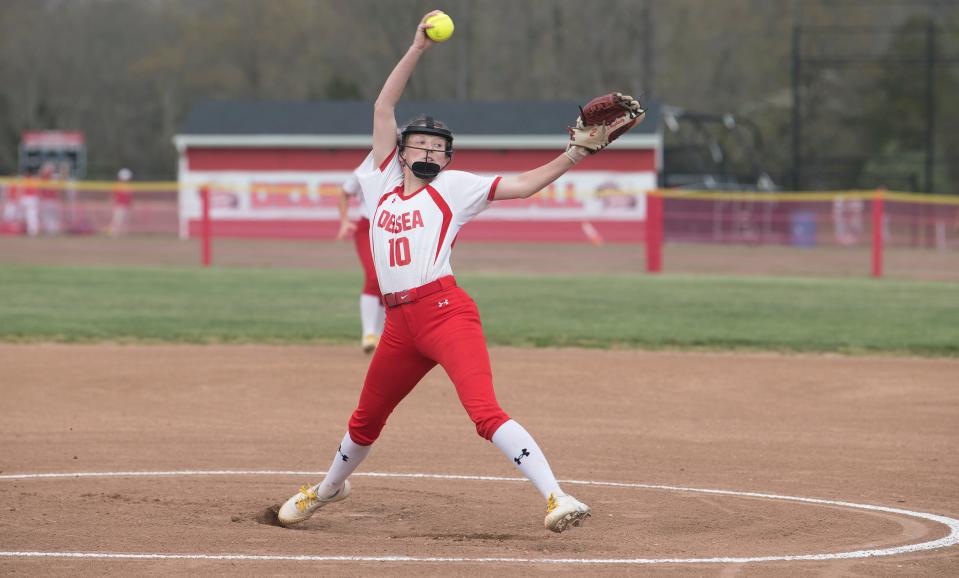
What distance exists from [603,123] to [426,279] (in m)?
1.15

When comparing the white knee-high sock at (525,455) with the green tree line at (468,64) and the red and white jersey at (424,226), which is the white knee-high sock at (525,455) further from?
the green tree line at (468,64)

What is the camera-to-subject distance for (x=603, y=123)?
635cm

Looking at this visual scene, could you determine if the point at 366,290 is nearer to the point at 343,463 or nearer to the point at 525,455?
the point at 343,463

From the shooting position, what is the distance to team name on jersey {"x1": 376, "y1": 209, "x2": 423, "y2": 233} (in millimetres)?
6457

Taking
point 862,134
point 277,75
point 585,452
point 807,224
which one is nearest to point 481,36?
point 277,75

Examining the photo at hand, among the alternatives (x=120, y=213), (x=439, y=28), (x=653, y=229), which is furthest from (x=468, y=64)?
(x=439, y=28)

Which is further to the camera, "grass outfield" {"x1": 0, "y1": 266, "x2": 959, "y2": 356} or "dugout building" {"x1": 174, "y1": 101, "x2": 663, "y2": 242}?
"dugout building" {"x1": 174, "y1": 101, "x2": 663, "y2": 242}

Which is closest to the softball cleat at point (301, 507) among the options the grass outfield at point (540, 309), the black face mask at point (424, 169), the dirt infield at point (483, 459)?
the dirt infield at point (483, 459)

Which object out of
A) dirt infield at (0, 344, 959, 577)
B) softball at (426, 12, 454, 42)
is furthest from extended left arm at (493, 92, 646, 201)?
dirt infield at (0, 344, 959, 577)

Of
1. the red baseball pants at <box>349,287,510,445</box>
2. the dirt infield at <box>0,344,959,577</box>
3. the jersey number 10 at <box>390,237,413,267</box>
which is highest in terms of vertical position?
the jersey number 10 at <box>390,237,413,267</box>

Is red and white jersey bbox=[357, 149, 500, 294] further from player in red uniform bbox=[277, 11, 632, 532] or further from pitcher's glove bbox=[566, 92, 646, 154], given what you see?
pitcher's glove bbox=[566, 92, 646, 154]

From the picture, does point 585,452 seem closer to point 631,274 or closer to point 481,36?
point 631,274

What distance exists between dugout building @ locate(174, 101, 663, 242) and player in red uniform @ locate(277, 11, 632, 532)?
27.4m

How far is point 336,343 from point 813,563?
9194 millimetres
